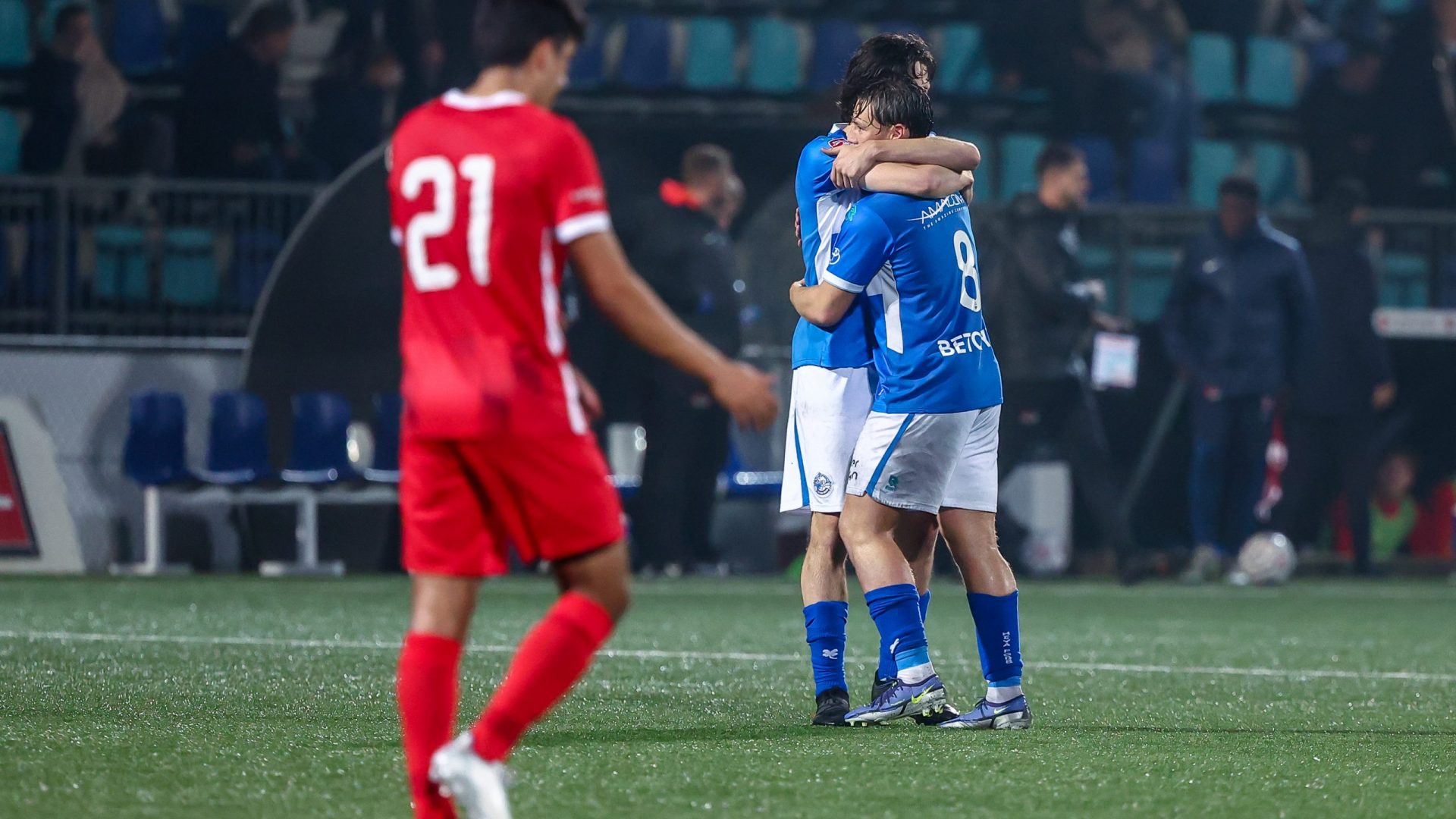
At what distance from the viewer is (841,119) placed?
5957mm

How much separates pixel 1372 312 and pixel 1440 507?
6.52 ft

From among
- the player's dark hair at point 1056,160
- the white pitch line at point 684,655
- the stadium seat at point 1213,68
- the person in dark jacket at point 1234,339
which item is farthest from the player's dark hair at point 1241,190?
the white pitch line at point 684,655

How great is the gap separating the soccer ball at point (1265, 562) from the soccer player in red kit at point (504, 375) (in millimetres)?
10655

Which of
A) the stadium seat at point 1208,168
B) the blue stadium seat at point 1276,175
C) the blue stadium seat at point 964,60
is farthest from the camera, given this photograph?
the blue stadium seat at point 1276,175

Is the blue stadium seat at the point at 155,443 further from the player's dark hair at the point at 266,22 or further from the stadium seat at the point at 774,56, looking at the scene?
the stadium seat at the point at 774,56

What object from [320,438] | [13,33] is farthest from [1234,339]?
[13,33]

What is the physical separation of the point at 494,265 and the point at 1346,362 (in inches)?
473

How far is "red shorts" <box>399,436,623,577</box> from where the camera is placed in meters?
3.67

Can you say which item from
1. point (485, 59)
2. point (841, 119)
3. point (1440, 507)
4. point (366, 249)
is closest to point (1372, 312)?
point (1440, 507)

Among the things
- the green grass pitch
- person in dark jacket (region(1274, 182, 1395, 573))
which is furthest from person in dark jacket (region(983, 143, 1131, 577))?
the green grass pitch

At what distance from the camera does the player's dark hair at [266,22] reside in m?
14.8

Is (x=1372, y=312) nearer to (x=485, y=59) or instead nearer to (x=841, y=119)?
(x=841, y=119)

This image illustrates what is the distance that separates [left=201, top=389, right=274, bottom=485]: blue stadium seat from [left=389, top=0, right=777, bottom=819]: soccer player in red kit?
32.4ft

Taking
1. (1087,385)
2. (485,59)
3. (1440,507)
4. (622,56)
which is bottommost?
(1440,507)
